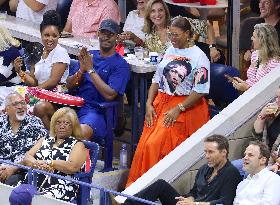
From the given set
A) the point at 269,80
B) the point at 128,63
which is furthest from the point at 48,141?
the point at 269,80

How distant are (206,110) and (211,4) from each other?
6.48 feet

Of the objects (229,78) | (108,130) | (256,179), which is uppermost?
(229,78)

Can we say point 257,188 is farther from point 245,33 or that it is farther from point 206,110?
point 245,33

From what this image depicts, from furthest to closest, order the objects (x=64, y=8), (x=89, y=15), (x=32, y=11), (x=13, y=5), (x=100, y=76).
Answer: (x=13, y=5) → (x=32, y=11) → (x=64, y=8) → (x=89, y=15) → (x=100, y=76)

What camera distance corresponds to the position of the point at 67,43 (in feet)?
45.4

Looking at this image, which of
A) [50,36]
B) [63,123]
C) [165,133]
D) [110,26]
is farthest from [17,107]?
[165,133]

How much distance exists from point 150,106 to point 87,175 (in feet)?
4.05

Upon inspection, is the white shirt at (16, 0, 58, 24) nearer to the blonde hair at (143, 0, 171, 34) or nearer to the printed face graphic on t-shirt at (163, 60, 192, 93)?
the blonde hair at (143, 0, 171, 34)

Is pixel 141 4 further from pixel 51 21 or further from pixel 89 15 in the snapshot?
pixel 51 21

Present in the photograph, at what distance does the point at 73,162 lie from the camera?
38.2 feet

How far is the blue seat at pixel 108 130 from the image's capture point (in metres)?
12.8

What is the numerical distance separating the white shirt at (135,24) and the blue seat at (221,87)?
3.82 ft

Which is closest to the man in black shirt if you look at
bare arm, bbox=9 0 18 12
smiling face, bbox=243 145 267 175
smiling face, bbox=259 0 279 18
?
smiling face, bbox=243 145 267 175

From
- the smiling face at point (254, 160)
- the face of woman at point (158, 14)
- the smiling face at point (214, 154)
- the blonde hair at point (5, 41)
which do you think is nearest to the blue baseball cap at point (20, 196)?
the smiling face at point (214, 154)
